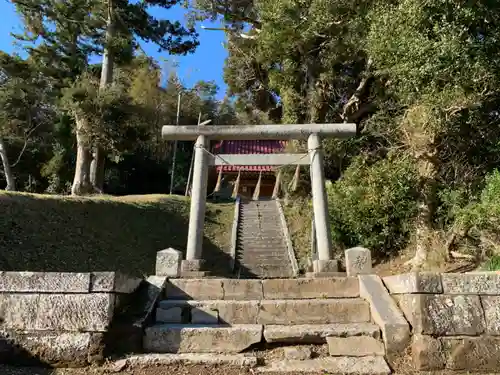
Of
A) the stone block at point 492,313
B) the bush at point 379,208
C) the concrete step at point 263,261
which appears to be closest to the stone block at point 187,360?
the stone block at point 492,313

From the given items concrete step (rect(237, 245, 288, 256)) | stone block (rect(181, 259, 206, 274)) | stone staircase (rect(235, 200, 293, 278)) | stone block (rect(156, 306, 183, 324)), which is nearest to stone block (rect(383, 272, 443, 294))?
stone block (rect(156, 306, 183, 324))

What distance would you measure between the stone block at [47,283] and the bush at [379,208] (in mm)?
9429

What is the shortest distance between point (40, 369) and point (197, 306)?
1.72 m

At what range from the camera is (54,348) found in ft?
12.3

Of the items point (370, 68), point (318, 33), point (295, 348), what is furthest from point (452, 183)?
point (295, 348)

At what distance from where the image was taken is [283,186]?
59.2 ft

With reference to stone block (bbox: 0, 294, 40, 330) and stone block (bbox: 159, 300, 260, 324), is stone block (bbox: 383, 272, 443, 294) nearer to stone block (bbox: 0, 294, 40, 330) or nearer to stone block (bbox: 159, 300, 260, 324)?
stone block (bbox: 159, 300, 260, 324)

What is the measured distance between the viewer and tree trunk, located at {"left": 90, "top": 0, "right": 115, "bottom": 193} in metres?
16.9

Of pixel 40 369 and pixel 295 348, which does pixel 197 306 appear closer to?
pixel 295 348

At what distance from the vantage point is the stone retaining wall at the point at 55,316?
3.75 m

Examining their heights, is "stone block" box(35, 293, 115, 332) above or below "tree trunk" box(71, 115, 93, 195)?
below

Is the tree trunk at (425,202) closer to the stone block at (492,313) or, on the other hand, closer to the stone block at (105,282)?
the stone block at (492,313)

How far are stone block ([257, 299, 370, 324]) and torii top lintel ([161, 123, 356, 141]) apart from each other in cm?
413

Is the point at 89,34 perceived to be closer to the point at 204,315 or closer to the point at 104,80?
the point at 104,80
